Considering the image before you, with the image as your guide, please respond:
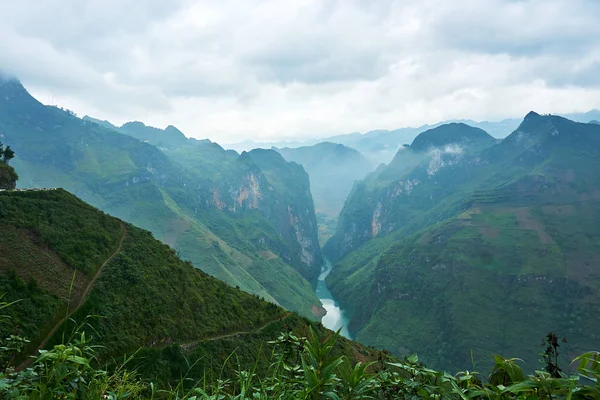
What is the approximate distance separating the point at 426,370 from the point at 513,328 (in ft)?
427

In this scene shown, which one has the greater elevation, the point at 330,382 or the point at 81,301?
the point at 330,382

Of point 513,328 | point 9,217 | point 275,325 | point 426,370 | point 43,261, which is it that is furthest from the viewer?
point 513,328

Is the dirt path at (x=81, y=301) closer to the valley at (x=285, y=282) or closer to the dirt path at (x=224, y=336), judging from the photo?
the valley at (x=285, y=282)

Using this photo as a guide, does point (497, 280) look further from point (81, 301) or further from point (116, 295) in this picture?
point (81, 301)

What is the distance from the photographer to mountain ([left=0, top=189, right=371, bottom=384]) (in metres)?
30.6

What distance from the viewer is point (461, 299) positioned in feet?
427

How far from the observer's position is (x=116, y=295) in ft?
123

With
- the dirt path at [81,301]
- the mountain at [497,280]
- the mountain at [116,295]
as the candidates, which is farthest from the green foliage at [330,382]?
the mountain at [497,280]

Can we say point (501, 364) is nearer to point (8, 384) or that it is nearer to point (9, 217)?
point (8, 384)

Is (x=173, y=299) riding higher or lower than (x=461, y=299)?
higher

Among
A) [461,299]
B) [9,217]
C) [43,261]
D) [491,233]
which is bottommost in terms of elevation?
[461,299]

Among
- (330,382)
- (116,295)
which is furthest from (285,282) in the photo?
(330,382)

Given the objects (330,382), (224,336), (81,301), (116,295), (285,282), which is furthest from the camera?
(285,282)

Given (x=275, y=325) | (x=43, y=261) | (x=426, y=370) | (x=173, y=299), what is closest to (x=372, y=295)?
(x=275, y=325)
